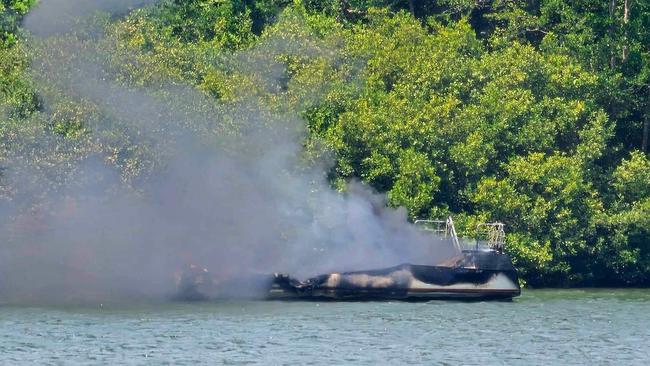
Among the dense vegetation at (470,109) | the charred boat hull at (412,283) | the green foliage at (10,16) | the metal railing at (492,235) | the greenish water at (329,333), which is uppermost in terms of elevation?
the green foliage at (10,16)

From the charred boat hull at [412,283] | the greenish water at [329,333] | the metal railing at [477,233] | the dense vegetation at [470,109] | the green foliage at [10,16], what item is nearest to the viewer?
the greenish water at [329,333]

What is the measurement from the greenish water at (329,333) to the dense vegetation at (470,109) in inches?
323

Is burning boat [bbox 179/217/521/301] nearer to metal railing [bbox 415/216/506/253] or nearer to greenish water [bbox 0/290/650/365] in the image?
greenish water [bbox 0/290/650/365]

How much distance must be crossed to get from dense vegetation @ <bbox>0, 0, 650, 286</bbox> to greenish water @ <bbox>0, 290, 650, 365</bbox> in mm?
8195

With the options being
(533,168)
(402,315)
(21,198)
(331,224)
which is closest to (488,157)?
(533,168)

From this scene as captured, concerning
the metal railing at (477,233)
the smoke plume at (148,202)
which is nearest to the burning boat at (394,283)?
the smoke plume at (148,202)

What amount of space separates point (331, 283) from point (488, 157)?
13.5 m

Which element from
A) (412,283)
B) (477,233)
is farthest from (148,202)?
(477,233)

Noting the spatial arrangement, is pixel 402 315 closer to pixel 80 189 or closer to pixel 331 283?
pixel 331 283

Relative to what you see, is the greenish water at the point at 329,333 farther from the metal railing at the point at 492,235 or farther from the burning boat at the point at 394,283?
the metal railing at the point at 492,235

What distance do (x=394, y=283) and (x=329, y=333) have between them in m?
9.25

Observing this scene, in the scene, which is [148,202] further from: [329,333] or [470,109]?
[470,109]

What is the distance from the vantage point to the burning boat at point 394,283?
2194 inches

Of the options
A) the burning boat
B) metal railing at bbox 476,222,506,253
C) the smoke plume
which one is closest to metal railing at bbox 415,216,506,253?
metal railing at bbox 476,222,506,253
